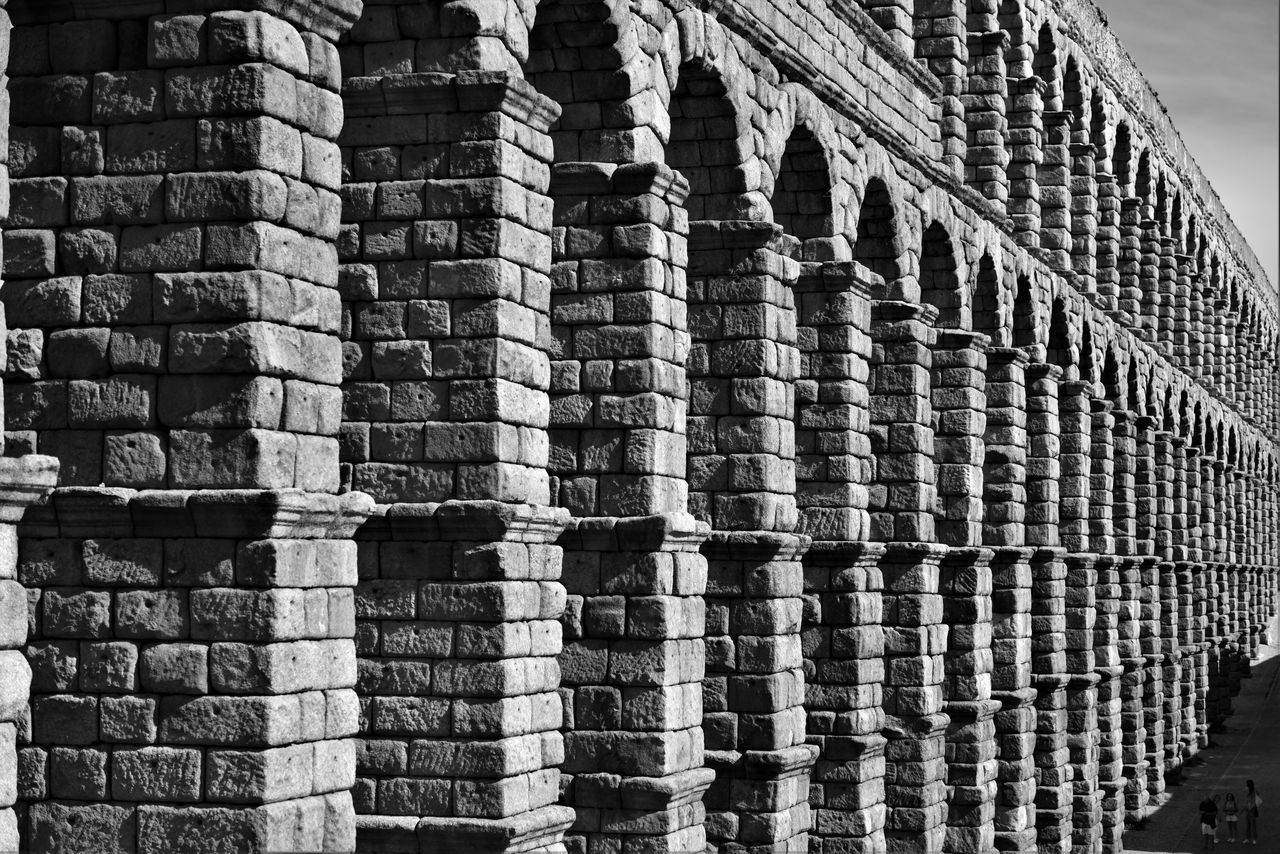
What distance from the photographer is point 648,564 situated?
53.3 feet

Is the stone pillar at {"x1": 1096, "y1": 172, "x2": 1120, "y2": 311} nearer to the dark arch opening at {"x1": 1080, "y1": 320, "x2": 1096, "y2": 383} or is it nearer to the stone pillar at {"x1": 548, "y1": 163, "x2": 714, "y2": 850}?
the dark arch opening at {"x1": 1080, "y1": 320, "x2": 1096, "y2": 383}

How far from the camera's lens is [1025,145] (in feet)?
105

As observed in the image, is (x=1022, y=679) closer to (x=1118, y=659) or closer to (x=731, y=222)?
(x=1118, y=659)

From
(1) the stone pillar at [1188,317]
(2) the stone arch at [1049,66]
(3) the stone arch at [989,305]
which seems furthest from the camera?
(1) the stone pillar at [1188,317]

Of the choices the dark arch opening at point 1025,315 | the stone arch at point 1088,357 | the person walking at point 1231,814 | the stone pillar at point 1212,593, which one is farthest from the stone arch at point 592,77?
the stone pillar at point 1212,593

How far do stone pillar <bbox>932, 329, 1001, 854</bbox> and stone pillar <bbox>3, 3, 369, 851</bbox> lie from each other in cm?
1460

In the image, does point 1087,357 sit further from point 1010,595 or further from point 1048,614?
point 1010,595

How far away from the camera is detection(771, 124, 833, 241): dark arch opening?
20.5 m

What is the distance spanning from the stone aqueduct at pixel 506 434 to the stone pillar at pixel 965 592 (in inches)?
2.6

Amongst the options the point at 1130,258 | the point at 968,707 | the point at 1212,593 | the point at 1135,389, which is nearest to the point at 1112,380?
the point at 1135,389

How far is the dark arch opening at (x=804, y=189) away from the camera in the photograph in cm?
2053

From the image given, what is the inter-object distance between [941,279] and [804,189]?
18.0ft

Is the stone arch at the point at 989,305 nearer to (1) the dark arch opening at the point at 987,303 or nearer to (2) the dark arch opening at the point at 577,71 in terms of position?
(1) the dark arch opening at the point at 987,303

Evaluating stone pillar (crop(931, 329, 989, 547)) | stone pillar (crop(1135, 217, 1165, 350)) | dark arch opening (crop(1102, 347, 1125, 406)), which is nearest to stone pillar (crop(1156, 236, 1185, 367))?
stone pillar (crop(1135, 217, 1165, 350))
